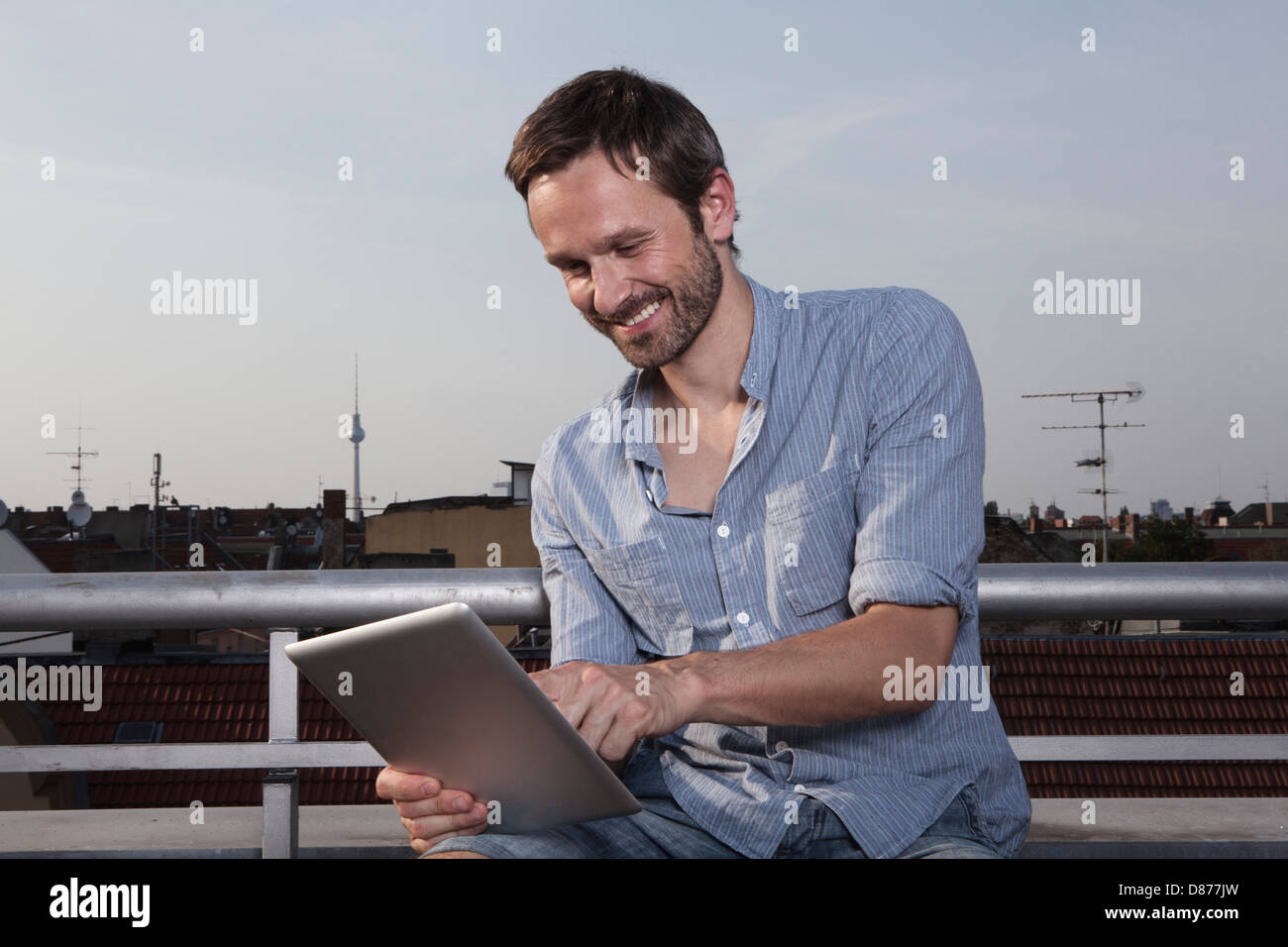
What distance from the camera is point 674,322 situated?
238 centimetres

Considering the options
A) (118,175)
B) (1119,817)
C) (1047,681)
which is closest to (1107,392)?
(1047,681)

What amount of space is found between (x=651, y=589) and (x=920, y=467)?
1.73ft

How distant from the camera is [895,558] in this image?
2.03 meters

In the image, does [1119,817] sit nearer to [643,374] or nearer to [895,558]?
[895,558]

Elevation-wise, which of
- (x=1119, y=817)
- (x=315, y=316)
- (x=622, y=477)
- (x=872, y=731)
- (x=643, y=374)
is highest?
(x=315, y=316)

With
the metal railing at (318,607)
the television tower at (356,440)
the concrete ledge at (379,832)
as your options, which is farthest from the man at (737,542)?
the television tower at (356,440)

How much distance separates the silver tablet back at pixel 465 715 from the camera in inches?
62.6

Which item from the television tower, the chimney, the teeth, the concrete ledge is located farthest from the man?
the television tower

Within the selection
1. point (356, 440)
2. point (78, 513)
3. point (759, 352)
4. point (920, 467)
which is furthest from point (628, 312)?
point (356, 440)

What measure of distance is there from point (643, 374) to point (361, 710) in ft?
3.37

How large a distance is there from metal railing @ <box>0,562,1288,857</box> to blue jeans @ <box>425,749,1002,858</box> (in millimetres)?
451

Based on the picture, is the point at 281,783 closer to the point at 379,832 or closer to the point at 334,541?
the point at 379,832

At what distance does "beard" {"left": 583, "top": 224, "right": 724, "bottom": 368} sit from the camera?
237 centimetres

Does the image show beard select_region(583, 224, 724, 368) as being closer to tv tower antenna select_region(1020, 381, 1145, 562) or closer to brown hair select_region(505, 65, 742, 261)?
brown hair select_region(505, 65, 742, 261)
